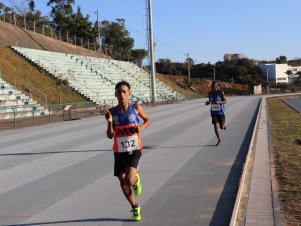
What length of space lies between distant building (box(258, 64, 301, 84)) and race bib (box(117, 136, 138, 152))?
147295mm

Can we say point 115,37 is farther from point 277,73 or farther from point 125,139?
point 125,139

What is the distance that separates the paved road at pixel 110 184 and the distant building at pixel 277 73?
457 ft

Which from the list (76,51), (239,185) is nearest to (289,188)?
(239,185)

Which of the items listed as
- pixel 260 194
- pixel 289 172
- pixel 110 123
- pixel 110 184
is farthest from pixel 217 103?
pixel 110 123

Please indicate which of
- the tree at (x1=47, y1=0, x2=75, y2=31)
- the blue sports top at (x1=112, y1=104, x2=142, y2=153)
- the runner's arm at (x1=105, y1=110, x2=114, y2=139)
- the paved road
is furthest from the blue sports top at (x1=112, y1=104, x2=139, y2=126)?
the tree at (x1=47, y1=0, x2=75, y2=31)

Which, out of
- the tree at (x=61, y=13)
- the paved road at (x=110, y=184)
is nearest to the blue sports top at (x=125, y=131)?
the paved road at (x=110, y=184)

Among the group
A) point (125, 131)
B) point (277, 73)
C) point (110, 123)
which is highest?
point (277, 73)

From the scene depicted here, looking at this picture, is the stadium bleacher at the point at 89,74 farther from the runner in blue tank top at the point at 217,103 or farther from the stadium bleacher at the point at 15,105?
the runner in blue tank top at the point at 217,103

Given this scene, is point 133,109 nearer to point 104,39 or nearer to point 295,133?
point 295,133

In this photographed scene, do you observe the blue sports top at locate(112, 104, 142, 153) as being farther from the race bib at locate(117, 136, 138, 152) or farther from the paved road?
the paved road

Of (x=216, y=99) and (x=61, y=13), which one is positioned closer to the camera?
(x=216, y=99)

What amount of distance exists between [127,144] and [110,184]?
2.72 metres

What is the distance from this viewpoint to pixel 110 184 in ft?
29.8

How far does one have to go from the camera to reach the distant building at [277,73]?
150500mm
